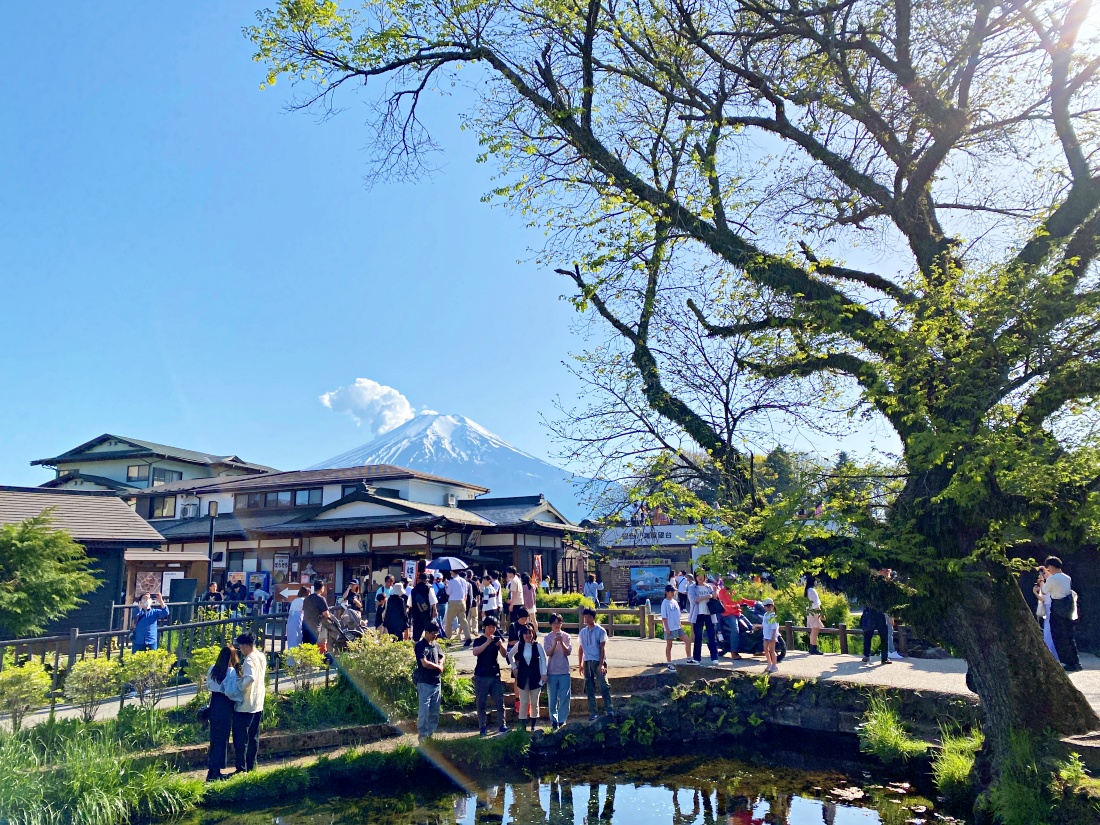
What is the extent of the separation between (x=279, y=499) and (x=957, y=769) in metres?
28.2

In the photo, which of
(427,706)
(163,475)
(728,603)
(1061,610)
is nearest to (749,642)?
(728,603)

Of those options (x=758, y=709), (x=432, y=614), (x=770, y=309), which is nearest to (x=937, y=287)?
(x=770, y=309)

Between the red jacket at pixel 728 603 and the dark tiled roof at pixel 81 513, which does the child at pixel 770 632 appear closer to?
the red jacket at pixel 728 603

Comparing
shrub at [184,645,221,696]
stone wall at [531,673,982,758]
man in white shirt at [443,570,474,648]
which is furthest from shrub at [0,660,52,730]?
man in white shirt at [443,570,474,648]

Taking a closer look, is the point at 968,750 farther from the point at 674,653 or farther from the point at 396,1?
the point at 396,1

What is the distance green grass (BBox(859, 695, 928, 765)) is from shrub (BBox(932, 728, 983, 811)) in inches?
22.1

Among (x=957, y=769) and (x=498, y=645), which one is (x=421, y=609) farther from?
(x=957, y=769)

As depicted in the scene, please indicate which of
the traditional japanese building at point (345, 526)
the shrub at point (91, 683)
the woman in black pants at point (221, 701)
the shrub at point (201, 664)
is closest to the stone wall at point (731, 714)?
the woman in black pants at point (221, 701)

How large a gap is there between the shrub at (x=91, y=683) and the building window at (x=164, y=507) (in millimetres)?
26913

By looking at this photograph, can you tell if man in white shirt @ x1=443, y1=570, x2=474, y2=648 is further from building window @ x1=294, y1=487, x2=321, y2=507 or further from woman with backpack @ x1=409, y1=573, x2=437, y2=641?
building window @ x1=294, y1=487, x2=321, y2=507

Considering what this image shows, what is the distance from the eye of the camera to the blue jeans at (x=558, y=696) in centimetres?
1163

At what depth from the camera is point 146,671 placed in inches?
390

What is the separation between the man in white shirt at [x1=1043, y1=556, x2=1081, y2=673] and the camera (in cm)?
1159

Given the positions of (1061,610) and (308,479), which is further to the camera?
(308,479)
